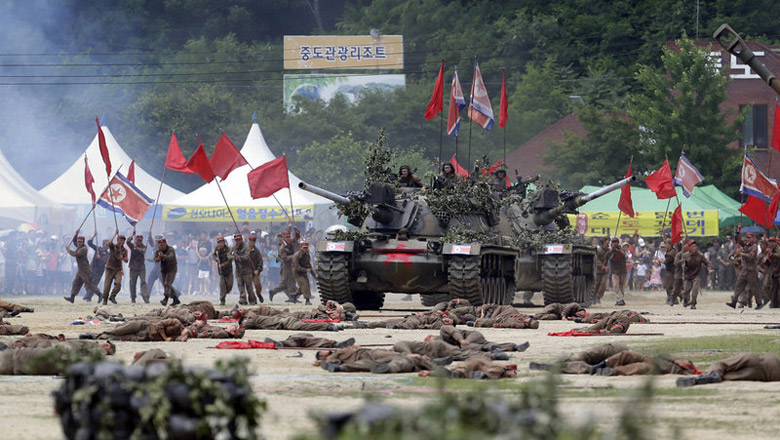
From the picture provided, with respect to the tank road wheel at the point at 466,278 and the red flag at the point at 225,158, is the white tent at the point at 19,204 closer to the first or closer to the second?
the red flag at the point at 225,158

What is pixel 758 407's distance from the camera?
9312 millimetres

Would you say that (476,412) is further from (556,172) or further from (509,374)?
(556,172)

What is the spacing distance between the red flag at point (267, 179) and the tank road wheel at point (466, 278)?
7.56m

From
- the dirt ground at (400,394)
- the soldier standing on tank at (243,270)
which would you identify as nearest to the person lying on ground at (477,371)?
the dirt ground at (400,394)

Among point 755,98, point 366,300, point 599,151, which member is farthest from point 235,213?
point 755,98

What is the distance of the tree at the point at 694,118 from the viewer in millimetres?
47688

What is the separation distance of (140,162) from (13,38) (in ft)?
26.1

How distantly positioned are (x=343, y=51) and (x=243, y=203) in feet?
84.6

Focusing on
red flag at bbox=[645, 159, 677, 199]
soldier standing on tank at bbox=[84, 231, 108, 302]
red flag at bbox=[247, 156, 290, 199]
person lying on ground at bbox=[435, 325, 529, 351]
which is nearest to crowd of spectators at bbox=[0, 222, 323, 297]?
soldier standing on tank at bbox=[84, 231, 108, 302]

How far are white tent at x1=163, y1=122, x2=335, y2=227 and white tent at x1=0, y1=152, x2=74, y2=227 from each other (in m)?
4.42

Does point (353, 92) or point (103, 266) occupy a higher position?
point (353, 92)

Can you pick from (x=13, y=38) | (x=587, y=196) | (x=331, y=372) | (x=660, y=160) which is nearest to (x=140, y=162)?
(x=13, y=38)

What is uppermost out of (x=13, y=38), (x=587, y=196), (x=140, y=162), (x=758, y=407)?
(x=13, y=38)

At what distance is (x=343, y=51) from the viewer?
6384cm
